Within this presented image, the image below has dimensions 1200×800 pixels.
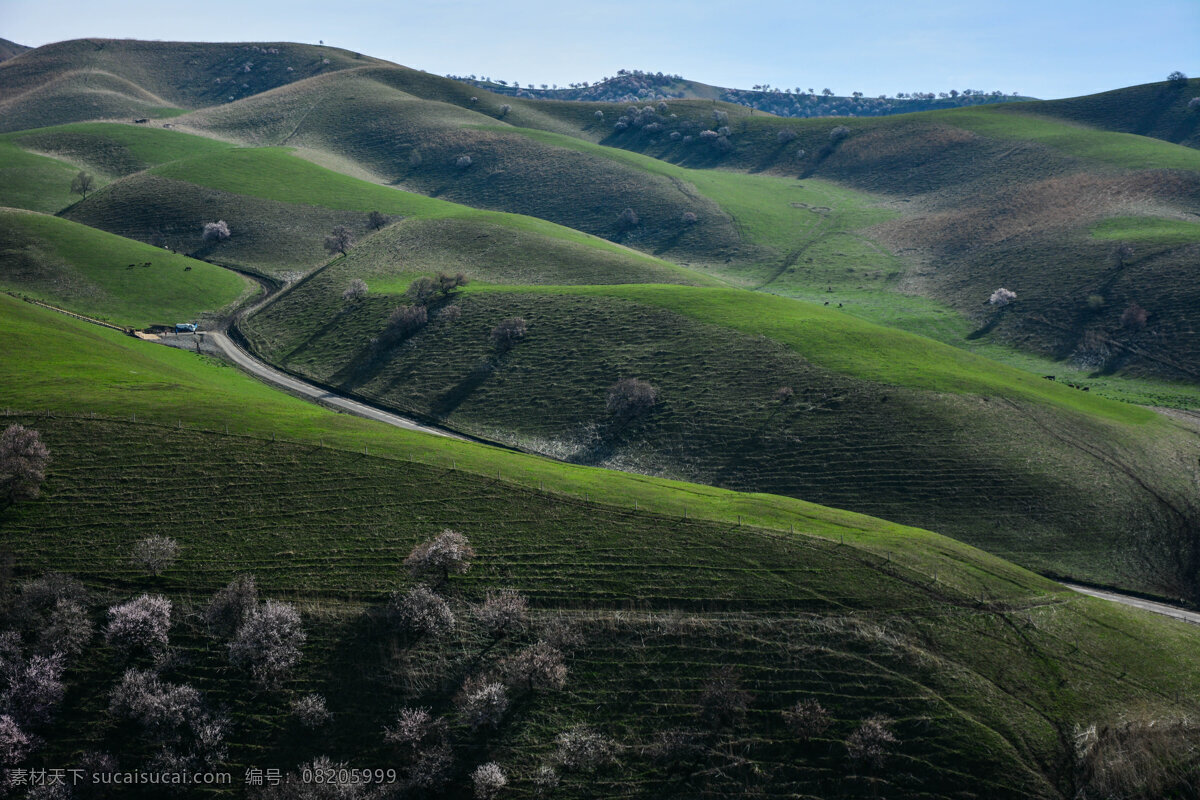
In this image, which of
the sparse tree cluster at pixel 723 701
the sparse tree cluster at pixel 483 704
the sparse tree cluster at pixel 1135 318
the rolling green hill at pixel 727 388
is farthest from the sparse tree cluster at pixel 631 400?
the sparse tree cluster at pixel 1135 318

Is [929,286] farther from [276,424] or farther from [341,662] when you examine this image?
[341,662]

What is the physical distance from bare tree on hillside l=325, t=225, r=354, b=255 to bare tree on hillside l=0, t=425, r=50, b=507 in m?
89.5

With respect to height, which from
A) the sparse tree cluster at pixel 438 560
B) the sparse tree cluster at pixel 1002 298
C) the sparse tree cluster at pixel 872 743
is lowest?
the sparse tree cluster at pixel 872 743

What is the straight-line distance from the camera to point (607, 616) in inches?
1666

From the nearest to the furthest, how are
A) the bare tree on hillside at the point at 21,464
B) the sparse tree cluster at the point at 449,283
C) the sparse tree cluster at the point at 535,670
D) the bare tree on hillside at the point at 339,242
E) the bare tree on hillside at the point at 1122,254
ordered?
the sparse tree cluster at the point at 535,670 < the bare tree on hillside at the point at 21,464 < the sparse tree cluster at the point at 449,283 < the bare tree on hillside at the point at 1122,254 < the bare tree on hillside at the point at 339,242

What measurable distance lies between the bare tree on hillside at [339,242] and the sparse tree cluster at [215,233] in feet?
67.9

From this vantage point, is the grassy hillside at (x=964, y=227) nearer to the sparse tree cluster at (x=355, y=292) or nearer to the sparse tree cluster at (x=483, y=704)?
the sparse tree cluster at (x=355, y=292)

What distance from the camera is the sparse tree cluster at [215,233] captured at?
137 m

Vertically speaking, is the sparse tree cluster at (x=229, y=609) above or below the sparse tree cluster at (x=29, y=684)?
above

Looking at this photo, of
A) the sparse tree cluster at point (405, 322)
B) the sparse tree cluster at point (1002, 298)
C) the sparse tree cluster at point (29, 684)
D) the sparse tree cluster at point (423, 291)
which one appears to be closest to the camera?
the sparse tree cluster at point (29, 684)

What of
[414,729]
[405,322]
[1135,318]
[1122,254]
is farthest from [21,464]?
[1122,254]

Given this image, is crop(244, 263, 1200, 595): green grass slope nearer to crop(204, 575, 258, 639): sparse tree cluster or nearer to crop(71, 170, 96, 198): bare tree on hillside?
crop(204, 575, 258, 639): sparse tree cluster

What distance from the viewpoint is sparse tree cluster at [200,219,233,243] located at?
137 meters

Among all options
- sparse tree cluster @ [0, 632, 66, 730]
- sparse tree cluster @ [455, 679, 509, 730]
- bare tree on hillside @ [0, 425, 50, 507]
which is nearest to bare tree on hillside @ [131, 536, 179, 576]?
sparse tree cluster @ [0, 632, 66, 730]
